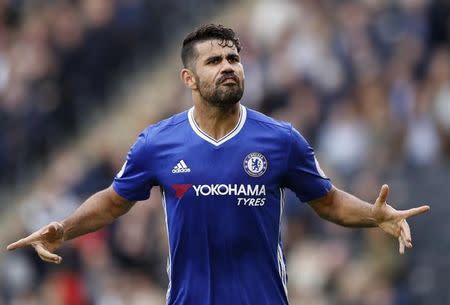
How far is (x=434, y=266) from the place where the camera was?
14664 mm

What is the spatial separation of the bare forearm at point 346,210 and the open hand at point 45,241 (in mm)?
1616

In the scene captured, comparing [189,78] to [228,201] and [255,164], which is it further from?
[228,201]

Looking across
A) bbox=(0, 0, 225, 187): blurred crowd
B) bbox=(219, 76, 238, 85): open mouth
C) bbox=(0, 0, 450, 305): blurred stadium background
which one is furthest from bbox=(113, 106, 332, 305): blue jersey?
bbox=(0, 0, 225, 187): blurred crowd

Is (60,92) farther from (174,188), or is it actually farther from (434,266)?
(174,188)

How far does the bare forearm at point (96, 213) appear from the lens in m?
8.92

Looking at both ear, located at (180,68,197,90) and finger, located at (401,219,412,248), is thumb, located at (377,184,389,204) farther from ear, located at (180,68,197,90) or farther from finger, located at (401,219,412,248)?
ear, located at (180,68,197,90)

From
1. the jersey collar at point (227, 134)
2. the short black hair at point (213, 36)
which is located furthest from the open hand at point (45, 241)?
the short black hair at point (213, 36)

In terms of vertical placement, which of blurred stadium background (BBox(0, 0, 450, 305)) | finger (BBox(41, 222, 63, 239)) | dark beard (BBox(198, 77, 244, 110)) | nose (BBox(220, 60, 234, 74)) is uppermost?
nose (BBox(220, 60, 234, 74))

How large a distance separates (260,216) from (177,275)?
63cm

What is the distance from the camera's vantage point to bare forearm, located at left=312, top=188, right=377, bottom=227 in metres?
8.72

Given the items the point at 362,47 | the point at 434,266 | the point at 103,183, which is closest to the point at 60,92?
the point at 103,183

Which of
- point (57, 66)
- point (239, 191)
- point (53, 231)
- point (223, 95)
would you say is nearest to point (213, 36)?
point (223, 95)

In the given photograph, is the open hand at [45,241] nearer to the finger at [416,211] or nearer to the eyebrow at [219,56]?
the eyebrow at [219,56]

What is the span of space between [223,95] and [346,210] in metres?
1.08
